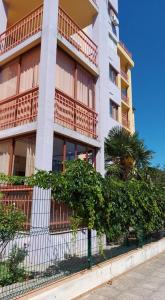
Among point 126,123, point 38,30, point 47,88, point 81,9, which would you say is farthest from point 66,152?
point 126,123

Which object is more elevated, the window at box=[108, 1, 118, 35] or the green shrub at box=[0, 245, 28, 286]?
the window at box=[108, 1, 118, 35]

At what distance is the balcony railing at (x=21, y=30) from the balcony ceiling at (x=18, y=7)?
60.2 inches

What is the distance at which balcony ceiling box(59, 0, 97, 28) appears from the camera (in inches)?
500

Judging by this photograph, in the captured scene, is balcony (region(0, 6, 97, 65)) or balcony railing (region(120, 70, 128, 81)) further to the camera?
balcony railing (region(120, 70, 128, 81))

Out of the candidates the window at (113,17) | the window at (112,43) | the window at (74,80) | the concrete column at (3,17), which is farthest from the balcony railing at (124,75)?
the concrete column at (3,17)

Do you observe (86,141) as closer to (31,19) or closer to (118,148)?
(118,148)

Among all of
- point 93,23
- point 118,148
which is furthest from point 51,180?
point 93,23

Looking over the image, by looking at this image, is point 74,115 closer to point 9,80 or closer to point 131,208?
point 9,80

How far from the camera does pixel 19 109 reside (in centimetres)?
1057

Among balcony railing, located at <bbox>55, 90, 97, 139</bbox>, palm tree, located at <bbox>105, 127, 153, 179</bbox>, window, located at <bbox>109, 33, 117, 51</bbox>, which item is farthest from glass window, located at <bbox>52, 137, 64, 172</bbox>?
window, located at <bbox>109, 33, 117, 51</bbox>

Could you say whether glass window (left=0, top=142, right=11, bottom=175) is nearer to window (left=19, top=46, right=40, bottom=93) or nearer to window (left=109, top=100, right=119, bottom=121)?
window (left=19, top=46, right=40, bottom=93)

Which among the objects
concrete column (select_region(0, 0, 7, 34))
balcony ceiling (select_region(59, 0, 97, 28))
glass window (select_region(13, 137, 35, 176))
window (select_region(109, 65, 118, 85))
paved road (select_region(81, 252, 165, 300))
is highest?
window (select_region(109, 65, 118, 85))

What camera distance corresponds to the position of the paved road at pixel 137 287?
594 centimetres

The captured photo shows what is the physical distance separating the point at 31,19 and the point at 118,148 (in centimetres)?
728
